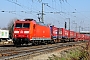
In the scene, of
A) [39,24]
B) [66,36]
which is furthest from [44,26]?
[66,36]

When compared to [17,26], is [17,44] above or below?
below

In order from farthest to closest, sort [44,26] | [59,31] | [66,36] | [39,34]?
[66,36], [59,31], [44,26], [39,34]

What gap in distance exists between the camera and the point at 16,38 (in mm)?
33531

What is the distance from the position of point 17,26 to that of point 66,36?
3068 centimetres

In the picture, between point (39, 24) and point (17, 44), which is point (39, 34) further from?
point (17, 44)

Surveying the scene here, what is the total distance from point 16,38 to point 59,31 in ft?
81.7

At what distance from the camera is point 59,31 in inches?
2261

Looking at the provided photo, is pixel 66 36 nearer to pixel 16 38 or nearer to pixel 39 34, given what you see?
pixel 39 34

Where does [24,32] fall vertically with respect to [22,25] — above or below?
below

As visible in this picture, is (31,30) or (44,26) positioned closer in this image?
(31,30)

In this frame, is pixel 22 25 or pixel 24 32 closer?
pixel 24 32

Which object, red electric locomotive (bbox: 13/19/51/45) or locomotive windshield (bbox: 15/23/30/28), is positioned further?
locomotive windshield (bbox: 15/23/30/28)

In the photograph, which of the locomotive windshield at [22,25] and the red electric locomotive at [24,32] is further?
the locomotive windshield at [22,25]

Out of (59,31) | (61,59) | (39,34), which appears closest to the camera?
(61,59)
